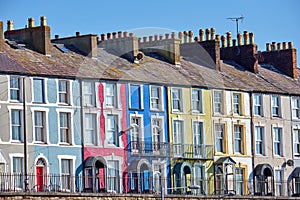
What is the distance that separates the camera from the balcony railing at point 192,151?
75125 mm

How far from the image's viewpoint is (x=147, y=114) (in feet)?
243

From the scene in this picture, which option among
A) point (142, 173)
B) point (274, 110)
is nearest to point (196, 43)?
point (274, 110)

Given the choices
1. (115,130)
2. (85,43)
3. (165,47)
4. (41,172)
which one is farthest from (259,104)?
(41,172)

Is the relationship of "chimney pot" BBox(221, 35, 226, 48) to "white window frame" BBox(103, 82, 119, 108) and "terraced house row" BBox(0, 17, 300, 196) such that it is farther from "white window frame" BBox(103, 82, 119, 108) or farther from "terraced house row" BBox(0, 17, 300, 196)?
"white window frame" BBox(103, 82, 119, 108)

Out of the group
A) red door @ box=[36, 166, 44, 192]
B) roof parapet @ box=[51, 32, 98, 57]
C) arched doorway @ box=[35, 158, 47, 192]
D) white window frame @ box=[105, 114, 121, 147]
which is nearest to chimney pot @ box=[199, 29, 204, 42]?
roof parapet @ box=[51, 32, 98, 57]

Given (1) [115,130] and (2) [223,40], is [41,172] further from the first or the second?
(2) [223,40]

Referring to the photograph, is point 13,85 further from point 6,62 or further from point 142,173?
point 142,173

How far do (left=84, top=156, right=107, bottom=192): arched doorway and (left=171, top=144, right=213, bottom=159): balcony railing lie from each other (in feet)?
19.0

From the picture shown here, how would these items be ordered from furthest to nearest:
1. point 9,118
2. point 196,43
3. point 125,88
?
point 196,43, point 125,88, point 9,118

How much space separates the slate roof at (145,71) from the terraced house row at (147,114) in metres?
0.08

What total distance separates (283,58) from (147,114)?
1565 cm

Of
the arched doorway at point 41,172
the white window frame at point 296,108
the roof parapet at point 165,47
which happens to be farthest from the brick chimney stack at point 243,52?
the arched doorway at point 41,172

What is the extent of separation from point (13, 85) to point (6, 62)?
115cm

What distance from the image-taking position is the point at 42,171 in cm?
6731
